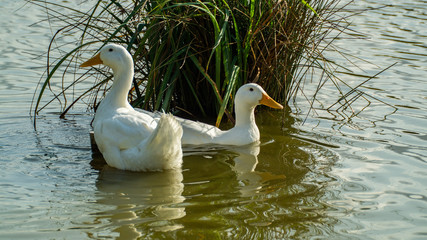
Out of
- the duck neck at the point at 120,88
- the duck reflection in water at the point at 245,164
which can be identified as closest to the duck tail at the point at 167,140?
the duck reflection in water at the point at 245,164

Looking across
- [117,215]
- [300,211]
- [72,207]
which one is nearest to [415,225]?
[300,211]

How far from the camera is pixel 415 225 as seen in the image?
4469 millimetres

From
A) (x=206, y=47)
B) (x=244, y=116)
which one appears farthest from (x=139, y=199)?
(x=206, y=47)

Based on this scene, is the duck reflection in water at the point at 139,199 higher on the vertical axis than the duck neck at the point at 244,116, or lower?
lower

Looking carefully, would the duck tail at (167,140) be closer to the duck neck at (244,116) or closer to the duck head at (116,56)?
the duck head at (116,56)

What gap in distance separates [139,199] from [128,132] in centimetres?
89

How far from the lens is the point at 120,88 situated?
5.93m

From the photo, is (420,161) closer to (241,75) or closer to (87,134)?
(241,75)

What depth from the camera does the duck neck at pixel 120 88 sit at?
5914 mm

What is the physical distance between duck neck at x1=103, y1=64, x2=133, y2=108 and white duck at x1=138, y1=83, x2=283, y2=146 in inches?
12.8

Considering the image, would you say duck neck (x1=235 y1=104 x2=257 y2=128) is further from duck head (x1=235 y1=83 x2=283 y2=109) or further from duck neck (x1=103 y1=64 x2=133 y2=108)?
duck neck (x1=103 y1=64 x2=133 y2=108)

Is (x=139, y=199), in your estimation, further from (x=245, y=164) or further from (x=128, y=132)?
(x=245, y=164)

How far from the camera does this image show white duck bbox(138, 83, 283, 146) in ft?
20.2

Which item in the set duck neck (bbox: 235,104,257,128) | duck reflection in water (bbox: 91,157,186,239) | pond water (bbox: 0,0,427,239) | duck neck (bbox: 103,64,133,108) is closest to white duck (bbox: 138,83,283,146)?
duck neck (bbox: 235,104,257,128)
